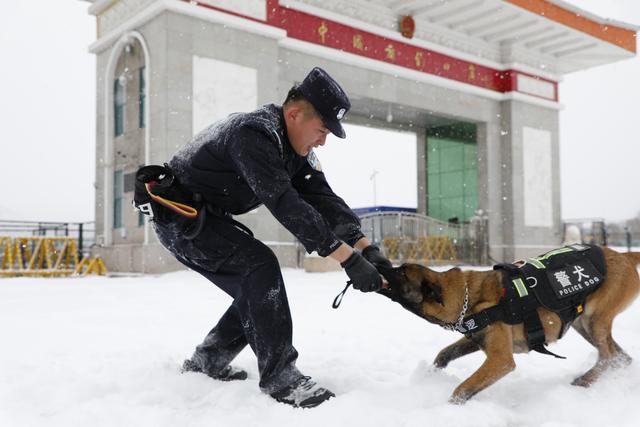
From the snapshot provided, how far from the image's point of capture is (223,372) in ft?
11.0

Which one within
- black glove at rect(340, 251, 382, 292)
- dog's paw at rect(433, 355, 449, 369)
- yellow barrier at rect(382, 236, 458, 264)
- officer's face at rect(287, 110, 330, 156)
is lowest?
dog's paw at rect(433, 355, 449, 369)

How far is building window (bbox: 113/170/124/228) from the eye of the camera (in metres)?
13.6

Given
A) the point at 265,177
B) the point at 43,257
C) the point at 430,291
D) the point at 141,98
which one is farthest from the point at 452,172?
the point at 265,177

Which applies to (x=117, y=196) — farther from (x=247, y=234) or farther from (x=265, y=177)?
(x=265, y=177)

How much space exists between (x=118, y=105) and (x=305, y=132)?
12298 millimetres

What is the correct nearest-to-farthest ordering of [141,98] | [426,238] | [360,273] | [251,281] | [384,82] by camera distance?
[360,273]
[251,281]
[141,98]
[384,82]
[426,238]

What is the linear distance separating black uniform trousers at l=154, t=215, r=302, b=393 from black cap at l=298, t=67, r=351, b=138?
2.50 feet

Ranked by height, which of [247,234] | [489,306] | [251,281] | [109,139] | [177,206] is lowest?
[489,306]

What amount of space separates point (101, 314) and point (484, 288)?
4329 mm

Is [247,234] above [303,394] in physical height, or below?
above

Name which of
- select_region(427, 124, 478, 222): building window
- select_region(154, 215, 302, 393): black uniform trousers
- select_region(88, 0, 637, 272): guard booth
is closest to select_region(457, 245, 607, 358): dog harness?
select_region(154, 215, 302, 393): black uniform trousers

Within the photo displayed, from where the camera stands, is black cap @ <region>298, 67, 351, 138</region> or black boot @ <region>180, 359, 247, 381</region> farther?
black boot @ <region>180, 359, 247, 381</region>

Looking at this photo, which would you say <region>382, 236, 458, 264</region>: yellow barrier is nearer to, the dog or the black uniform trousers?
the dog

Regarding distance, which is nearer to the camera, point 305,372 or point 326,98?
point 326,98
